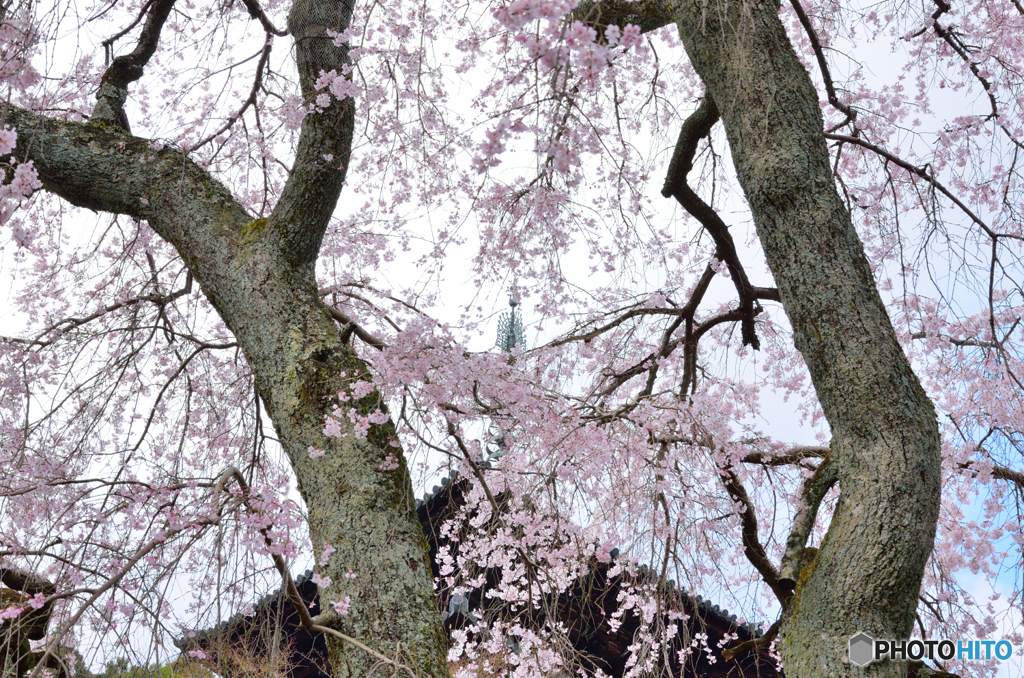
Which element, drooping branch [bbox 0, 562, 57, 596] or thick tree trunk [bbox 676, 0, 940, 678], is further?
drooping branch [bbox 0, 562, 57, 596]

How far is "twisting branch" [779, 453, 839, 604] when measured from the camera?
2.74m

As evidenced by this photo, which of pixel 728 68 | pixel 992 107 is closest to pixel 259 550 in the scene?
pixel 728 68

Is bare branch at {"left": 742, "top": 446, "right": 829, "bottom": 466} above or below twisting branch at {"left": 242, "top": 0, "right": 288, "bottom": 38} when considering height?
below

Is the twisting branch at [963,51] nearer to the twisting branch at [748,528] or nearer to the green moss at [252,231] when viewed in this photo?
the twisting branch at [748,528]

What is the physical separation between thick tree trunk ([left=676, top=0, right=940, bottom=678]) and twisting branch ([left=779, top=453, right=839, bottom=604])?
77 millimetres

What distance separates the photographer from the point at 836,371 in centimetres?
253

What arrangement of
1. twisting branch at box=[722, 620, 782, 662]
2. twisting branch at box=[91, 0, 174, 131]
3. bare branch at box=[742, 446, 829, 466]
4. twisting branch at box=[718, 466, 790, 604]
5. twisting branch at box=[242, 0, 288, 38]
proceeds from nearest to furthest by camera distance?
twisting branch at box=[722, 620, 782, 662] < twisting branch at box=[718, 466, 790, 604] < twisting branch at box=[91, 0, 174, 131] < bare branch at box=[742, 446, 829, 466] < twisting branch at box=[242, 0, 288, 38]

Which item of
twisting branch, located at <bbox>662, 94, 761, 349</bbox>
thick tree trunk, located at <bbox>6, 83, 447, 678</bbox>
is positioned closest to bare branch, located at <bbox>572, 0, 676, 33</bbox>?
twisting branch, located at <bbox>662, 94, 761, 349</bbox>

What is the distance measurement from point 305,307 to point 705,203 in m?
2.25

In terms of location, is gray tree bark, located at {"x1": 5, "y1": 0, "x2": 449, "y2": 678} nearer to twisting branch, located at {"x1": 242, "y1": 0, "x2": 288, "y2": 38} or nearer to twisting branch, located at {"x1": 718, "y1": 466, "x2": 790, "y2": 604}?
twisting branch, located at {"x1": 242, "y1": 0, "x2": 288, "y2": 38}

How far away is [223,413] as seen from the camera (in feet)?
18.6

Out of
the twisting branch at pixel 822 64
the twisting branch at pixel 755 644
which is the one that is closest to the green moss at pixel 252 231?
the twisting branch at pixel 822 64

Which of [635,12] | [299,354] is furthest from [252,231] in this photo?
[635,12]

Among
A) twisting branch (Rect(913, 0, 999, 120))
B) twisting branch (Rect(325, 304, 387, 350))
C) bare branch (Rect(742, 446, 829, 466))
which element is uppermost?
twisting branch (Rect(913, 0, 999, 120))
